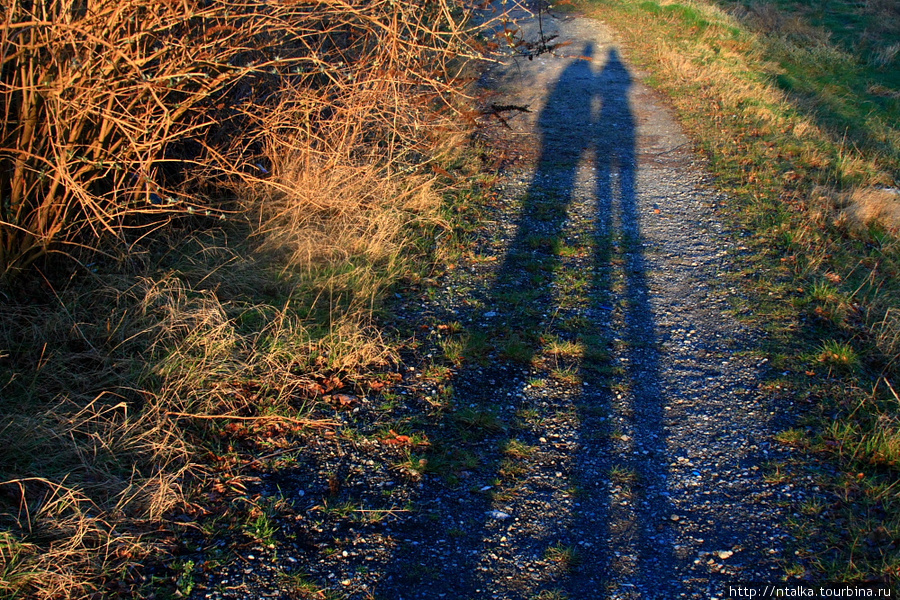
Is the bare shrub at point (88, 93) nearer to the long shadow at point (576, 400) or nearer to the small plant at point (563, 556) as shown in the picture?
the long shadow at point (576, 400)

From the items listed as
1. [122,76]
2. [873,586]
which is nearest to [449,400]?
[873,586]

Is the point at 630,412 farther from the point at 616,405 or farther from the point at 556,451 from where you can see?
the point at 556,451

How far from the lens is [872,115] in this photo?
41.8ft

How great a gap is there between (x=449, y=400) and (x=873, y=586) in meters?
2.35

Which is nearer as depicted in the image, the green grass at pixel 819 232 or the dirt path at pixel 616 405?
the dirt path at pixel 616 405

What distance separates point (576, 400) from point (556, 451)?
534 millimetres

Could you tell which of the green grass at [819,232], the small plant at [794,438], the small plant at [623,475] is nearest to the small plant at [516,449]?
the small plant at [623,475]

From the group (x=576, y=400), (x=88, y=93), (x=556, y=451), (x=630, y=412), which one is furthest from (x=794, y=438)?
(x=88, y=93)

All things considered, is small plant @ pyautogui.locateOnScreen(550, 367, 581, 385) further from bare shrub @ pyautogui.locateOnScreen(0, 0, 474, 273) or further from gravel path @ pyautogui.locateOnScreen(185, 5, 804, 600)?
bare shrub @ pyautogui.locateOnScreen(0, 0, 474, 273)

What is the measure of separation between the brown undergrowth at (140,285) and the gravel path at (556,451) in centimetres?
46

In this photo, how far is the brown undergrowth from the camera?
317cm

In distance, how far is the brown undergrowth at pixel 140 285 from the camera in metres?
3.17

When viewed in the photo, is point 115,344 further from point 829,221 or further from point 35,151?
point 829,221

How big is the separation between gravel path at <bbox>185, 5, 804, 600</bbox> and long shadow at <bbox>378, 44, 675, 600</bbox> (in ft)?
0.04
